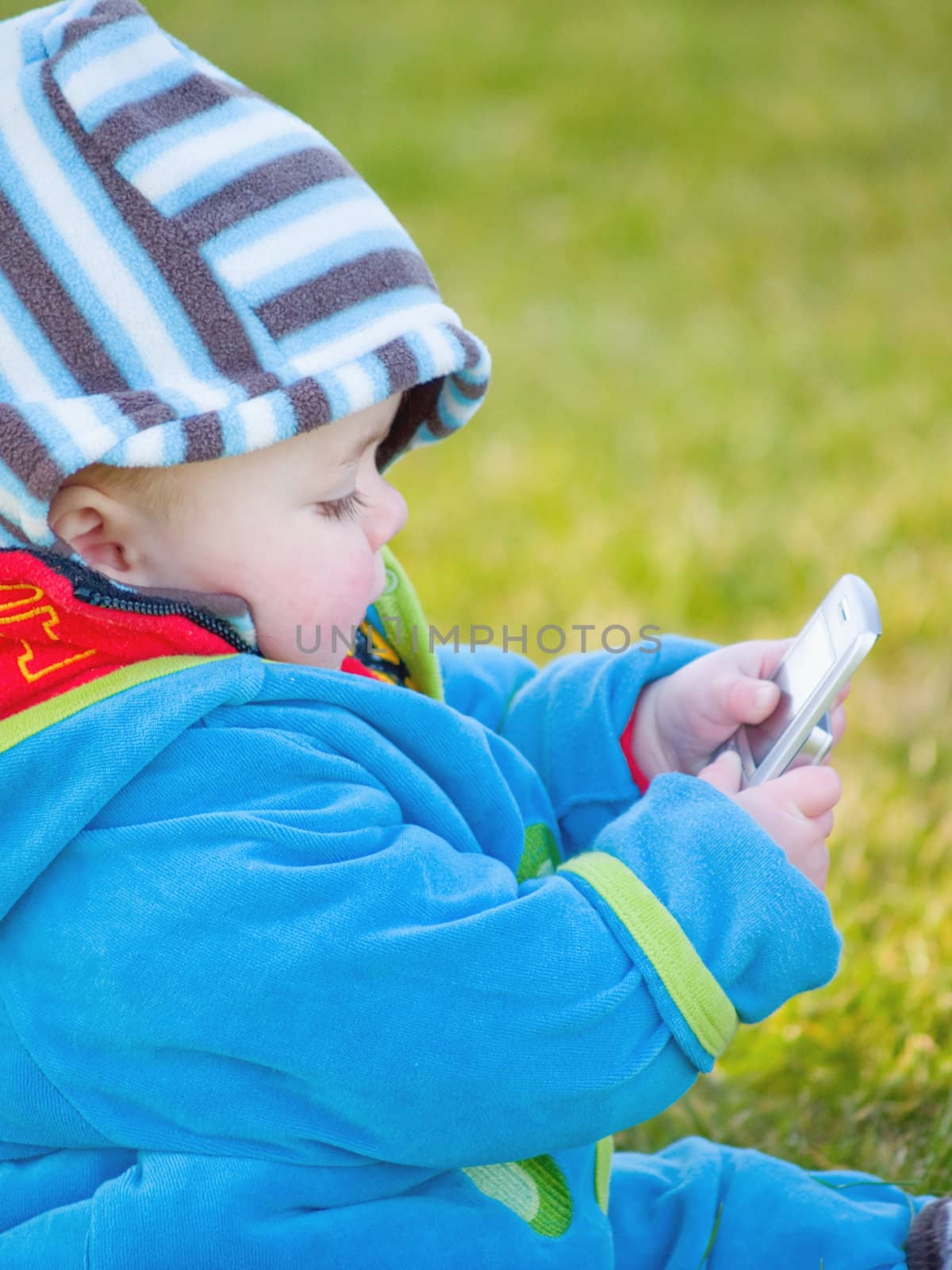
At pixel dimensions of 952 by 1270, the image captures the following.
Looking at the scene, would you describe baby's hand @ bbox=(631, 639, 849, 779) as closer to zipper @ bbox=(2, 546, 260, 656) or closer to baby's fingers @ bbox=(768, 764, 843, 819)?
baby's fingers @ bbox=(768, 764, 843, 819)

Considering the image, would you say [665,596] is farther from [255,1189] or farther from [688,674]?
[255,1189]

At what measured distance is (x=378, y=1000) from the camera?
47.9 inches

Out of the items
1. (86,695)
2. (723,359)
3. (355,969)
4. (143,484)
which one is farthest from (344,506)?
(723,359)

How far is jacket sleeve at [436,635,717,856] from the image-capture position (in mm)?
1671

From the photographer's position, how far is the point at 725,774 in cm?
146

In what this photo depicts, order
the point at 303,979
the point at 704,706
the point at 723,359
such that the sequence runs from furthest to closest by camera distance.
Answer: the point at 723,359 < the point at 704,706 < the point at 303,979

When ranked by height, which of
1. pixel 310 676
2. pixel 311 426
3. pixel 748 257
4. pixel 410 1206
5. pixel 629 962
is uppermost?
pixel 311 426

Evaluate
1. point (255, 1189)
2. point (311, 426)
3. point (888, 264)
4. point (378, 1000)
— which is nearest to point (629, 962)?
point (378, 1000)

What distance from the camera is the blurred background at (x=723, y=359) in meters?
2.01

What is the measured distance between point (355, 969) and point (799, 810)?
44cm

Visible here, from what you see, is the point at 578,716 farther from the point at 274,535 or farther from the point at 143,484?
the point at 143,484

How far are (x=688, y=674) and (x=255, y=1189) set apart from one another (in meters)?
0.71

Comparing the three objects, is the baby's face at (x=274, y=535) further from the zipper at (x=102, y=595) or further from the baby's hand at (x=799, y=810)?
the baby's hand at (x=799, y=810)

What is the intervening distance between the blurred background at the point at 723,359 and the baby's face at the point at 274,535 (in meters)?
0.87
